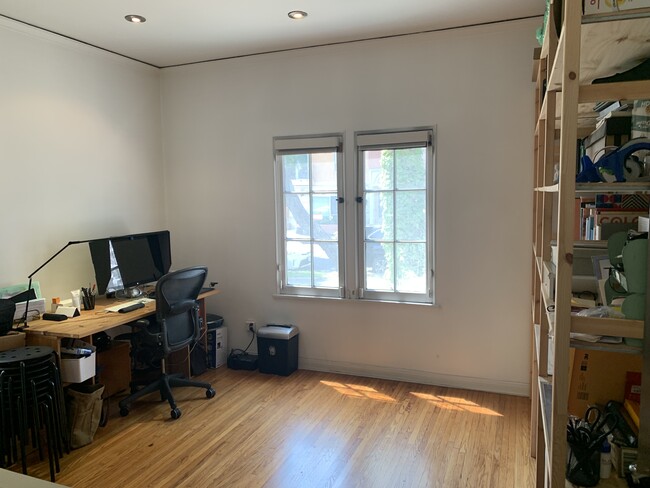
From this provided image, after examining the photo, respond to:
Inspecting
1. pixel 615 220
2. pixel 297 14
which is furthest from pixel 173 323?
pixel 615 220

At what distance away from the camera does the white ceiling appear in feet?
9.95

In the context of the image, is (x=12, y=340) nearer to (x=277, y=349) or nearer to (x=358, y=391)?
(x=277, y=349)

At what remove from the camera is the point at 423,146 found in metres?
3.69

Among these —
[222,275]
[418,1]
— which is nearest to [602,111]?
[418,1]

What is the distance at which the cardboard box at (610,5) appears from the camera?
120cm

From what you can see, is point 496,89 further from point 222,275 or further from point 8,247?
point 8,247

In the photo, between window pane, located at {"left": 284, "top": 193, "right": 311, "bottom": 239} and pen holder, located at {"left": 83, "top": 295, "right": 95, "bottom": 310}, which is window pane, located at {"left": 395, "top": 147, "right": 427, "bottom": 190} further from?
pen holder, located at {"left": 83, "top": 295, "right": 95, "bottom": 310}

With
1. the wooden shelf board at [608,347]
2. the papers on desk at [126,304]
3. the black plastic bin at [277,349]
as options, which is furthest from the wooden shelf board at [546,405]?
the papers on desk at [126,304]

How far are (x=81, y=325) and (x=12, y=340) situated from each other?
365mm

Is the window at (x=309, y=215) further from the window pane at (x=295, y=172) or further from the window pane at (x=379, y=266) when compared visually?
the window pane at (x=379, y=266)

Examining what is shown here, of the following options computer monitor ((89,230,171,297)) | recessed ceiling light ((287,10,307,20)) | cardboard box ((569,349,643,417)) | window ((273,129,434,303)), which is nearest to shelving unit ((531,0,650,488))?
cardboard box ((569,349,643,417))

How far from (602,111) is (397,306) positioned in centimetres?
227

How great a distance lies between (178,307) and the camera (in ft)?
11.1

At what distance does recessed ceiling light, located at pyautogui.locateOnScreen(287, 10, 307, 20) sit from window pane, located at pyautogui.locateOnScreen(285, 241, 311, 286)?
5.78 ft
